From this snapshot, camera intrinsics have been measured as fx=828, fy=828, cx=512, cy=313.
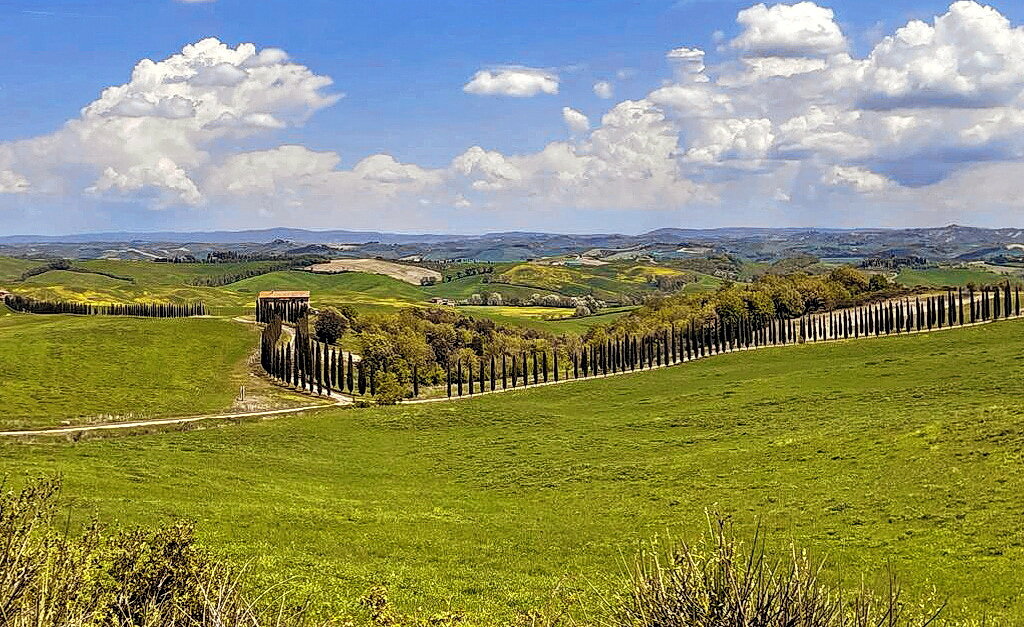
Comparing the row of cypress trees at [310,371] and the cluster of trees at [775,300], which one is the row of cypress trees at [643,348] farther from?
the cluster of trees at [775,300]

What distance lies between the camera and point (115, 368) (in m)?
94.8

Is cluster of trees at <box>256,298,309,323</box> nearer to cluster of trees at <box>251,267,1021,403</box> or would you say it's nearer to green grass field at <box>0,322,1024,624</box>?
cluster of trees at <box>251,267,1021,403</box>

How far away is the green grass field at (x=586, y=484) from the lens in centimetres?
2672

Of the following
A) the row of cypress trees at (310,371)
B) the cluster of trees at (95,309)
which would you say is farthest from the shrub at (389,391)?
the cluster of trees at (95,309)

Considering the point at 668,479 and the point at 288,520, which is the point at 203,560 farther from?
the point at 668,479

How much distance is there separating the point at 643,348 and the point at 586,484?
65.3 m

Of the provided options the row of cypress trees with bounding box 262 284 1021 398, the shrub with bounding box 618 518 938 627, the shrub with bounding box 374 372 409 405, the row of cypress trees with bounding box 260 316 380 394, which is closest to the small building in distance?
the row of cypress trees with bounding box 262 284 1021 398

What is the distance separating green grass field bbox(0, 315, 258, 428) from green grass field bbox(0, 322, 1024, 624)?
53.8 ft

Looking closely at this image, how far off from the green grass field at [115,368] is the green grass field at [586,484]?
16405 millimetres

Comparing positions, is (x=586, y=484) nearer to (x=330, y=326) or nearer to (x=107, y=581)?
(x=107, y=581)

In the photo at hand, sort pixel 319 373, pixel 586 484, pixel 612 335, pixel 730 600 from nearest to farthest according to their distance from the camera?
1. pixel 730 600
2. pixel 586 484
3. pixel 319 373
4. pixel 612 335

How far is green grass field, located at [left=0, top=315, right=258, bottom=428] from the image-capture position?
250ft

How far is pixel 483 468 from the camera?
173 ft

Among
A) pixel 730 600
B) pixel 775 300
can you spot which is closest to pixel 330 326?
pixel 775 300
